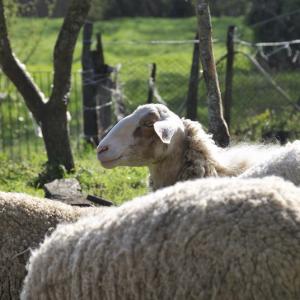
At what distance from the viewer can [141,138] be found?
5230mm

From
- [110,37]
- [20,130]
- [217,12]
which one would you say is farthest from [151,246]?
[217,12]

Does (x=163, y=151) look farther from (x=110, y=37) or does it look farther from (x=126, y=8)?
(x=126, y=8)

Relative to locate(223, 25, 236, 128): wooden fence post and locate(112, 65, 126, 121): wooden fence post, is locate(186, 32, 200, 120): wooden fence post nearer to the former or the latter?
locate(223, 25, 236, 128): wooden fence post

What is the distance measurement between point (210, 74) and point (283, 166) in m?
1.76

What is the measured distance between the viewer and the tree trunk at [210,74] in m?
6.07

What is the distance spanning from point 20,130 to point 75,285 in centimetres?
1066

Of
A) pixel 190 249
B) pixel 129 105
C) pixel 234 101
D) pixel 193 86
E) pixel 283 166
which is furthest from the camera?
pixel 129 105

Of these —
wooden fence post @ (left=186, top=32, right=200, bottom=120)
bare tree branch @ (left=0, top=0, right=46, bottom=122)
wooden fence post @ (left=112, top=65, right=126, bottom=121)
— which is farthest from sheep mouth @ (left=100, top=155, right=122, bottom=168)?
wooden fence post @ (left=112, top=65, right=126, bottom=121)

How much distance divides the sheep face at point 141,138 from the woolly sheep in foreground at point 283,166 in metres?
0.70

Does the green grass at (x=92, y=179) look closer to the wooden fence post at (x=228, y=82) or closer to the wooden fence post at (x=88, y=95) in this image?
the wooden fence post at (x=88, y=95)

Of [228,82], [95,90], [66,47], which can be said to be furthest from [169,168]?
[95,90]

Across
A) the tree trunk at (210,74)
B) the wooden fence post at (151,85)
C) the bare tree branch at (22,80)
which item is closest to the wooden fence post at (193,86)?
the wooden fence post at (151,85)

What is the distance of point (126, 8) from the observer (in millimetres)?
30453

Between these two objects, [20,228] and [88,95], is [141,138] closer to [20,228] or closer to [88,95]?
[20,228]
